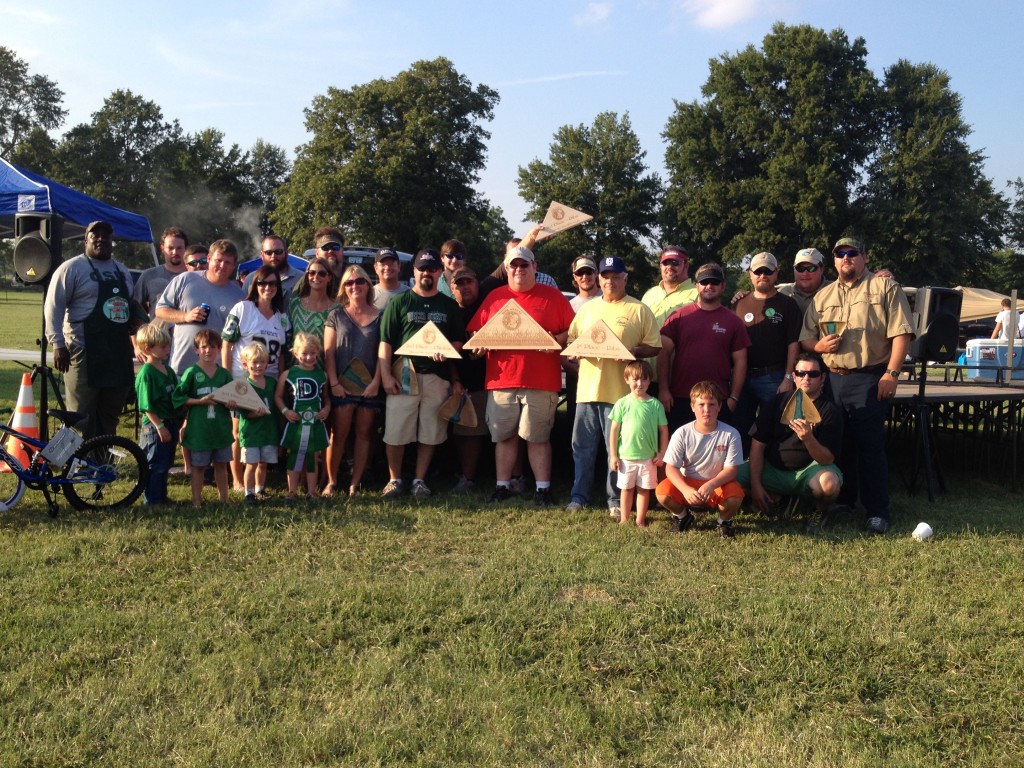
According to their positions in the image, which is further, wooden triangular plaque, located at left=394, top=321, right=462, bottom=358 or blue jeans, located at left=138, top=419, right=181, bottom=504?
wooden triangular plaque, located at left=394, top=321, right=462, bottom=358

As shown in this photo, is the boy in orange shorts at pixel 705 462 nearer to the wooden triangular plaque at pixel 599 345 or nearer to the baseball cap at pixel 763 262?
the wooden triangular plaque at pixel 599 345

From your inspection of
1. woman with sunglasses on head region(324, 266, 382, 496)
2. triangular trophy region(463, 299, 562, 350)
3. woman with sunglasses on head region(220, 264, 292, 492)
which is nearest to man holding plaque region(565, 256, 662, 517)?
triangular trophy region(463, 299, 562, 350)

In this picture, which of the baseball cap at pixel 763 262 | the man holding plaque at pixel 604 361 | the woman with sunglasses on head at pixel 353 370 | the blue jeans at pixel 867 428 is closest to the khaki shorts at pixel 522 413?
the man holding plaque at pixel 604 361

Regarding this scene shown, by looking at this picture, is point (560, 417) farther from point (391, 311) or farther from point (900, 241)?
point (900, 241)

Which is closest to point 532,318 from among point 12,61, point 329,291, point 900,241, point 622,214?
point 329,291

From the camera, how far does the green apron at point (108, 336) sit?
7.15 meters

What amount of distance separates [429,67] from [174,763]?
48.3 m

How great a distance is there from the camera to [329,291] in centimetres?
734

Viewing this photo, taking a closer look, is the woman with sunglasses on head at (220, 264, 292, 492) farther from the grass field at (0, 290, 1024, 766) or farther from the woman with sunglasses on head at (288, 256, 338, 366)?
the grass field at (0, 290, 1024, 766)

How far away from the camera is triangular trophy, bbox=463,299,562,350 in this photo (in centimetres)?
675

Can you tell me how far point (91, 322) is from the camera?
7133mm

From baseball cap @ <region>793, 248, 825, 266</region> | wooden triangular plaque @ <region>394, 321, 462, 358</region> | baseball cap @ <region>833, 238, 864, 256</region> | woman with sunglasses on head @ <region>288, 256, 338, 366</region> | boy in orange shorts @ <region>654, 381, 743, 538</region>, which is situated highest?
baseball cap @ <region>833, 238, 864, 256</region>

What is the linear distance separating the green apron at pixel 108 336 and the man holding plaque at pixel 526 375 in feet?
9.68

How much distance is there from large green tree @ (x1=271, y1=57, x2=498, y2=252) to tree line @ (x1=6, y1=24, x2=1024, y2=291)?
0.27 ft
